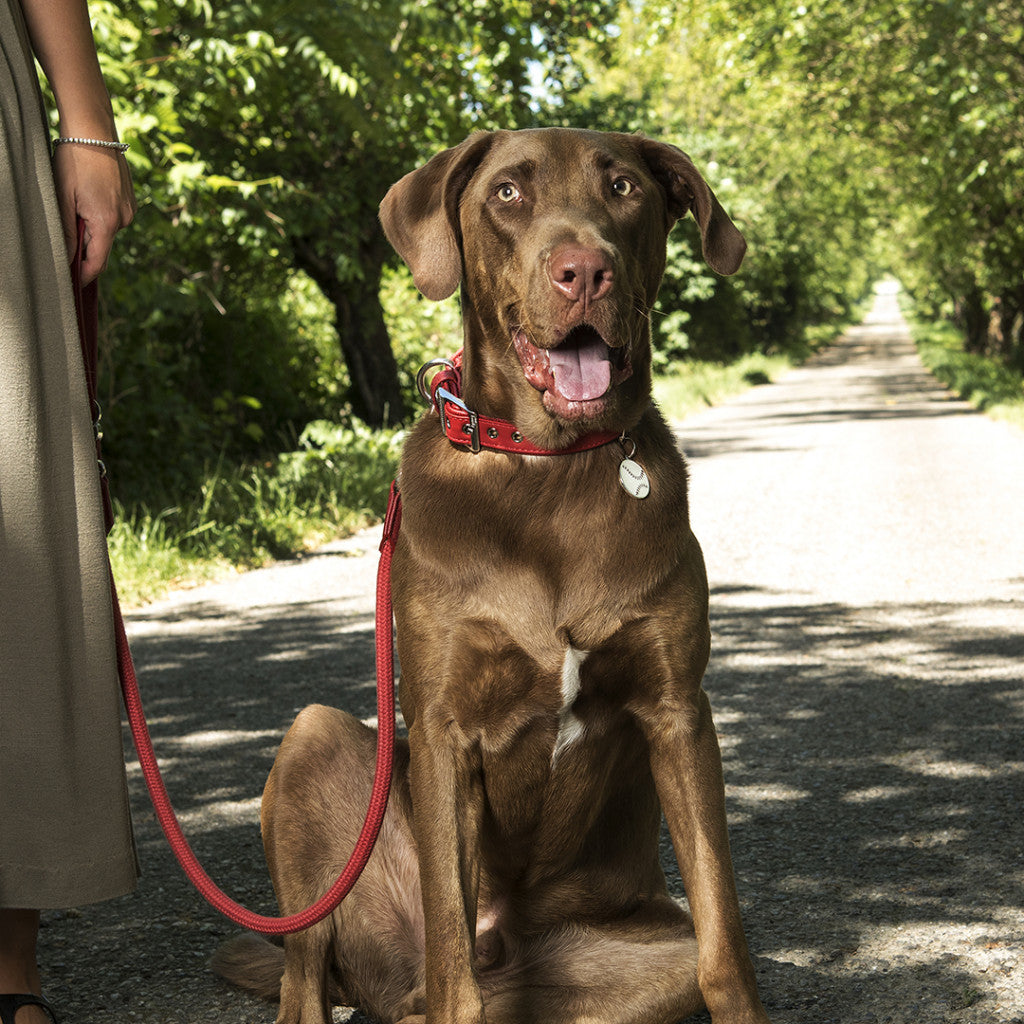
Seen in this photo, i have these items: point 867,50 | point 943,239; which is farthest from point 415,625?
point 943,239

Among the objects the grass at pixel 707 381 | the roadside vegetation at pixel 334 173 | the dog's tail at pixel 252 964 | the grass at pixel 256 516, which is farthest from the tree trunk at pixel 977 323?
the dog's tail at pixel 252 964

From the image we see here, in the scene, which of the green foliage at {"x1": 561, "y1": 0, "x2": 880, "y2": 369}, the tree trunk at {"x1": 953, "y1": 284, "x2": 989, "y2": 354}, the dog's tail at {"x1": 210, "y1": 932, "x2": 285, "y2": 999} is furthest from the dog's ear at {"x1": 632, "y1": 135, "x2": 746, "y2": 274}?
the tree trunk at {"x1": 953, "y1": 284, "x2": 989, "y2": 354}

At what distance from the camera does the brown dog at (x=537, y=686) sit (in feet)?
7.65

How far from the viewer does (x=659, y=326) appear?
3189 centimetres

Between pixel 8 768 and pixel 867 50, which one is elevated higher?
pixel 867 50

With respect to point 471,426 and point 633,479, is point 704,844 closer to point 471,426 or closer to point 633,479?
point 633,479

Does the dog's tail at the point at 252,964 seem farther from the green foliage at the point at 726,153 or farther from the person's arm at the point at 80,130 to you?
the green foliage at the point at 726,153

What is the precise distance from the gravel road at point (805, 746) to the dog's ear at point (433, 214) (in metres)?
1.64

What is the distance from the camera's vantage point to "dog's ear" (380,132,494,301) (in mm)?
2654

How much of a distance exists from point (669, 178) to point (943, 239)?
2898 centimetres

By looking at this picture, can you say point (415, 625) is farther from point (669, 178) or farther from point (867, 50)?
point (867, 50)

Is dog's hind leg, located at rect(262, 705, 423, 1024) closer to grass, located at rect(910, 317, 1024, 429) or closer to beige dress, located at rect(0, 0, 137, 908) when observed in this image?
beige dress, located at rect(0, 0, 137, 908)

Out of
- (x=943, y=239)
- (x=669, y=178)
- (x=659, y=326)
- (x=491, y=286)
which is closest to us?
(x=491, y=286)

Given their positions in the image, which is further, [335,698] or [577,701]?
[335,698]
